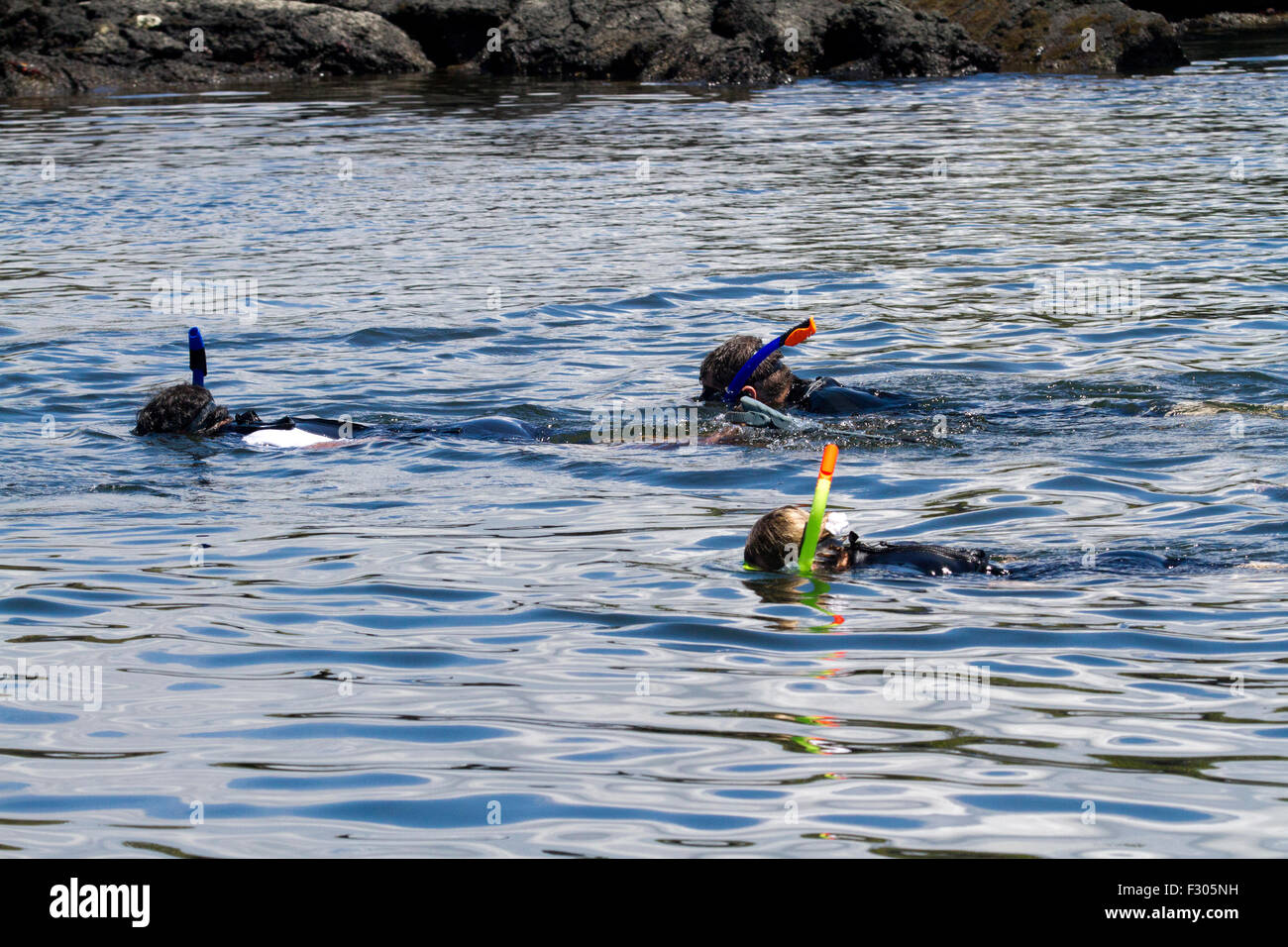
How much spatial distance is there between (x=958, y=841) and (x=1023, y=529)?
340cm

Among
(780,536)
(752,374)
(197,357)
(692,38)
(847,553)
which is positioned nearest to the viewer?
(780,536)

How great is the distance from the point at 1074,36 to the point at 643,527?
2432 cm

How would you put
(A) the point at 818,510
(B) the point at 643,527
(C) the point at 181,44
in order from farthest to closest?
(C) the point at 181,44
(B) the point at 643,527
(A) the point at 818,510

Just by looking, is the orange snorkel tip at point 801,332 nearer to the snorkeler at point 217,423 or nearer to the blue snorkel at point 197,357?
the snorkeler at point 217,423

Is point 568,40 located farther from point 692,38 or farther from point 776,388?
point 776,388

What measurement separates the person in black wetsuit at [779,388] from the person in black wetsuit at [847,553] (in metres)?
2.67

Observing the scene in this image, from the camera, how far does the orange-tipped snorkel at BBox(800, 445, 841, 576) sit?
5.83 m

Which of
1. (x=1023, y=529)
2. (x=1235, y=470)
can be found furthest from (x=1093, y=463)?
(x=1023, y=529)

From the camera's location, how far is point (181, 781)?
14.5 ft

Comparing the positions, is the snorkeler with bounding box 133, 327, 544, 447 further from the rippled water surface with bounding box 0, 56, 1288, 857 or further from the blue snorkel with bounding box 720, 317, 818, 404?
the blue snorkel with bounding box 720, 317, 818, 404

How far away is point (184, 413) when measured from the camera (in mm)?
8930

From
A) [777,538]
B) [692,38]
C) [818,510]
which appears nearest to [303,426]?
[777,538]

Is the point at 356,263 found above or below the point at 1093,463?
above
